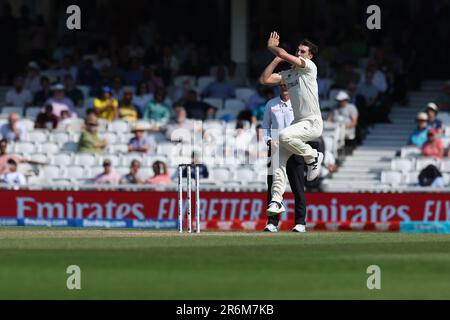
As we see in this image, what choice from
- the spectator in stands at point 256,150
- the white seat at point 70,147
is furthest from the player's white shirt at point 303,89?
the white seat at point 70,147

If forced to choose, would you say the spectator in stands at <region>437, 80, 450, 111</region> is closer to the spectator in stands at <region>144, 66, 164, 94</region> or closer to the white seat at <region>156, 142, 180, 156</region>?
the white seat at <region>156, 142, 180, 156</region>

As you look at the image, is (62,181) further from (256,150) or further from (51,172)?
(256,150)

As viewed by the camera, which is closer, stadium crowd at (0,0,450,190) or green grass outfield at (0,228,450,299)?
green grass outfield at (0,228,450,299)

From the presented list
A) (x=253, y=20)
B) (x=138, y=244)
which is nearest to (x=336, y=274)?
(x=138, y=244)

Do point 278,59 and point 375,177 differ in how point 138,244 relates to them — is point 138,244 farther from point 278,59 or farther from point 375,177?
point 375,177

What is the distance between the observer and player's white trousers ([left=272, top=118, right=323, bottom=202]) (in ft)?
46.0

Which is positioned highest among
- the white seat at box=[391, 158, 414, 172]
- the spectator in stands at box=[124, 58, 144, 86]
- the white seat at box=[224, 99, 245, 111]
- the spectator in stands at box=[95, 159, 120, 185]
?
the spectator in stands at box=[124, 58, 144, 86]

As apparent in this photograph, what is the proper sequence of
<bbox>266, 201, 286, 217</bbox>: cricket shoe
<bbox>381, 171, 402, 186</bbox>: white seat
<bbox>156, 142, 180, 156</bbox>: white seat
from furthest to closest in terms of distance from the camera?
1. <bbox>156, 142, 180, 156</bbox>: white seat
2. <bbox>381, 171, 402, 186</bbox>: white seat
3. <bbox>266, 201, 286, 217</bbox>: cricket shoe

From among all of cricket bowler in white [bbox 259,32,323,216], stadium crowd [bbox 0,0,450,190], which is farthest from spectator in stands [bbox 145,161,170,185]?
cricket bowler in white [bbox 259,32,323,216]

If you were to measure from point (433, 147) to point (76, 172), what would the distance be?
565 cm

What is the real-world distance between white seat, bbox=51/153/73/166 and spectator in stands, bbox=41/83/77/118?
1.39 m

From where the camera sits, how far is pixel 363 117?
23.2m

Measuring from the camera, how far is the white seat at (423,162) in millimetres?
20578

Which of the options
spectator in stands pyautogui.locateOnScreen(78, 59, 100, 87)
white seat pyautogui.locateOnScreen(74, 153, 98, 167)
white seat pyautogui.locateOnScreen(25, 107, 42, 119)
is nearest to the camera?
white seat pyautogui.locateOnScreen(74, 153, 98, 167)
